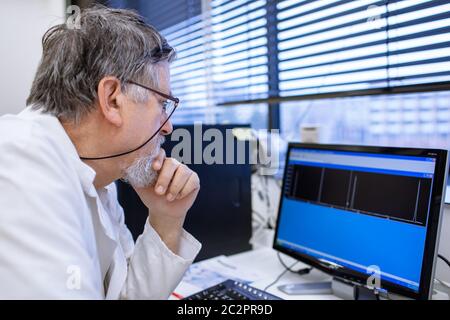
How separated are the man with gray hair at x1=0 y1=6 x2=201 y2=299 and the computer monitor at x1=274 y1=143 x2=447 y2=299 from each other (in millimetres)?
405

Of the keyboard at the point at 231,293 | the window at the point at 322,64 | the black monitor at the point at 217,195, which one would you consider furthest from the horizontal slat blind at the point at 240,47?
the keyboard at the point at 231,293

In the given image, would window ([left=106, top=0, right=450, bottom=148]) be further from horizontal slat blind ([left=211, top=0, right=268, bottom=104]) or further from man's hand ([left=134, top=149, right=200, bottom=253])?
man's hand ([left=134, top=149, right=200, bottom=253])

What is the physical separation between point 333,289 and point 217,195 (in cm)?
53

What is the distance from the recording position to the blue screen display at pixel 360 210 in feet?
2.95

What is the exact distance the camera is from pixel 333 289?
1.09m

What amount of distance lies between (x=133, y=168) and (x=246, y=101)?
1036 millimetres

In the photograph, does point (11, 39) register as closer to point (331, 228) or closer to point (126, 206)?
point (126, 206)

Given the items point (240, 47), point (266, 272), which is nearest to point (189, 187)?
point (266, 272)

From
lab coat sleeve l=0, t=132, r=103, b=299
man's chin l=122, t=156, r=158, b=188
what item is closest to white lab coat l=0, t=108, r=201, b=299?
lab coat sleeve l=0, t=132, r=103, b=299

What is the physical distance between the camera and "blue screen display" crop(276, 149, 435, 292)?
899mm

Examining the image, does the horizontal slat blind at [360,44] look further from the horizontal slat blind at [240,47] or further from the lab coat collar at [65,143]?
the lab coat collar at [65,143]

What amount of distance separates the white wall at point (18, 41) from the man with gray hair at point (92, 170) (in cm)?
33
